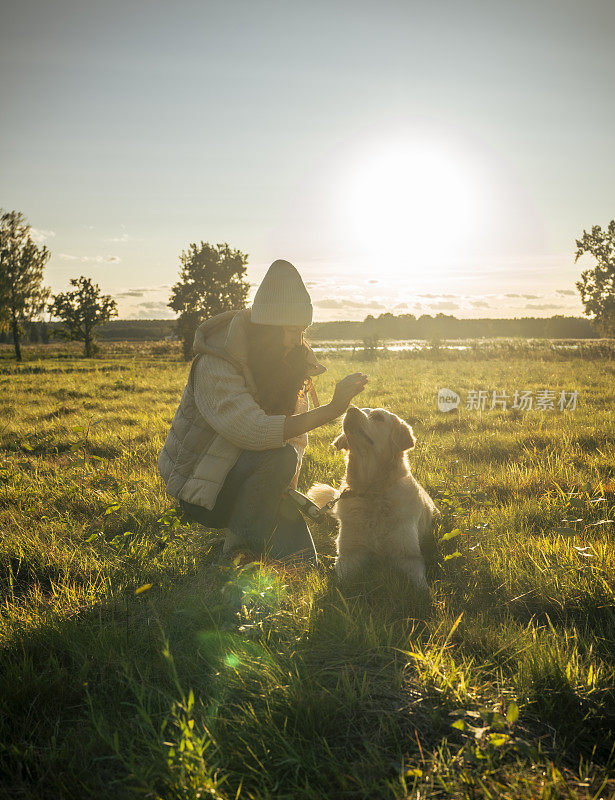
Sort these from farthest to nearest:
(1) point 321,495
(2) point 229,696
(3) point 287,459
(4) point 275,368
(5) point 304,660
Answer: (1) point 321,495 < (4) point 275,368 < (3) point 287,459 < (5) point 304,660 < (2) point 229,696

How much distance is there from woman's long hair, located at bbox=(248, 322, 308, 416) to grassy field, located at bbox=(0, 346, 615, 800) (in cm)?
139

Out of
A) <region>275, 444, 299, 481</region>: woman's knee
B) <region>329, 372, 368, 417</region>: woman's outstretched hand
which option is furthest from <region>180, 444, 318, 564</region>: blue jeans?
<region>329, 372, 368, 417</region>: woman's outstretched hand

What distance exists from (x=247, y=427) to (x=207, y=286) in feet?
148

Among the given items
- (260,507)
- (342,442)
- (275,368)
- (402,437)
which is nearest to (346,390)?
(342,442)

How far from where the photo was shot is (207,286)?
152ft

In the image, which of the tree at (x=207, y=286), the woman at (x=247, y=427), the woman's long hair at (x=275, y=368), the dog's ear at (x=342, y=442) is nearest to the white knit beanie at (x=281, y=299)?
the woman at (x=247, y=427)

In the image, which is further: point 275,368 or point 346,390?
point 275,368

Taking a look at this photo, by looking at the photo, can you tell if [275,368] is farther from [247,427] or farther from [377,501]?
[377,501]

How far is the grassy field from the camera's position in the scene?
1.88 m

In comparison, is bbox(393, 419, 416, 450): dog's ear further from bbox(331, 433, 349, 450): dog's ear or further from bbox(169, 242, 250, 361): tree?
bbox(169, 242, 250, 361): tree

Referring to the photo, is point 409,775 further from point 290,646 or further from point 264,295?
point 264,295

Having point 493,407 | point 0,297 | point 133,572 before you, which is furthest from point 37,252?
point 133,572

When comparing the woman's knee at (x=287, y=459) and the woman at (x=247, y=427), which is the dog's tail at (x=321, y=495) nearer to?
the woman at (x=247, y=427)

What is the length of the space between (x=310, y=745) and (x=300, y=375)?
9.68ft
